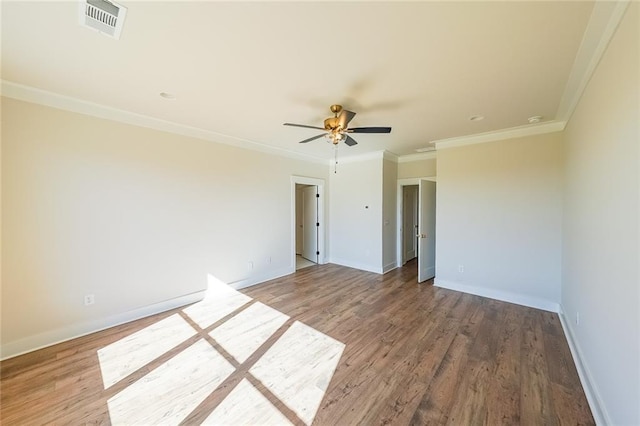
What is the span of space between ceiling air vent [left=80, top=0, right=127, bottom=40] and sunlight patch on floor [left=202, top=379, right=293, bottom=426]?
2811mm

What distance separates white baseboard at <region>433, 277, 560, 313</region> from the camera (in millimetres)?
3518

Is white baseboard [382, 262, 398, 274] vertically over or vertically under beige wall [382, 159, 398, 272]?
under

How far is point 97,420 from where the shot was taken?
5.75 feet

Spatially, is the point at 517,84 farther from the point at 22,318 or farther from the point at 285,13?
the point at 22,318

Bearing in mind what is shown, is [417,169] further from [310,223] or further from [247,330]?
[247,330]

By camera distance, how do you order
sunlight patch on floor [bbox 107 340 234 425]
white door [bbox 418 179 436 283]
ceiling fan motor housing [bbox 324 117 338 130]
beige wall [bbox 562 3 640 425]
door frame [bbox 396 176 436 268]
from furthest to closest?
door frame [bbox 396 176 436 268]
white door [bbox 418 179 436 283]
ceiling fan motor housing [bbox 324 117 338 130]
sunlight patch on floor [bbox 107 340 234 425]
beige wall [bbox 562 3 640 425]

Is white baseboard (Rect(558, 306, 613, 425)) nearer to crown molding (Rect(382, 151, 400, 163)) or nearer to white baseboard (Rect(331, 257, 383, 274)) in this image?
white baseboard (Rect(331, 257, 383, 274))

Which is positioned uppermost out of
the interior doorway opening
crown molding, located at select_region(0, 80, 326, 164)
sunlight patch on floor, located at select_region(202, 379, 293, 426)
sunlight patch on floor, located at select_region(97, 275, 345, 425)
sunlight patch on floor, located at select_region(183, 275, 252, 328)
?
crown molding, located at select_region(0, 80, 326, 164)

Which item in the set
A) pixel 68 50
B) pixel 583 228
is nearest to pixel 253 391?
pixel 68 50

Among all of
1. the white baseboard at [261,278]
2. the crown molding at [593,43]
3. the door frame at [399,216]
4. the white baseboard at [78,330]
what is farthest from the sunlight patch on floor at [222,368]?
the door frame at [399,216]

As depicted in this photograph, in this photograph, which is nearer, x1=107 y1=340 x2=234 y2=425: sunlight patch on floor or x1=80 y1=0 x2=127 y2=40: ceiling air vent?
x1=80 y1=0 x2=127 y2=40: ceiling air vent

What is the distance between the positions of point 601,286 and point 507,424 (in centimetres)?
120

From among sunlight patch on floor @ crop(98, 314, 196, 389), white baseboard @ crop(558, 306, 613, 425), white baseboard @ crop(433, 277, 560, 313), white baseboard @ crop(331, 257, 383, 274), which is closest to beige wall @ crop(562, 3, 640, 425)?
white baseboard @ crop(558, 306, 613, 425)

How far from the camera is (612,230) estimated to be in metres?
1.57
